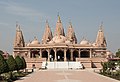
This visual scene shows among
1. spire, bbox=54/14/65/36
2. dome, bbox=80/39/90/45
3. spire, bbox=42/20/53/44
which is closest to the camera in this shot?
dome, bbox=80/39/90/45

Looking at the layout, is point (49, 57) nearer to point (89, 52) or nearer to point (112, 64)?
point (89, 52)

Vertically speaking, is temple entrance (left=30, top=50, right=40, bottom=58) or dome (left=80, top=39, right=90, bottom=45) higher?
dome (left=80, top=39, right=90, bottom=45)

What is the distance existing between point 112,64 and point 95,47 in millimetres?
38700

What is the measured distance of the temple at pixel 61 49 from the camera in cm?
7100

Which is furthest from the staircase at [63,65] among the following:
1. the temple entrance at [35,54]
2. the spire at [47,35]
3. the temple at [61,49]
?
the spire at [47,35]

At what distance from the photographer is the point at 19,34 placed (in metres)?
90.2

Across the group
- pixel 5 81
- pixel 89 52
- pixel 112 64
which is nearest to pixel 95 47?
pixel 89 52

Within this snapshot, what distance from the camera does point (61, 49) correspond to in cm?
7444

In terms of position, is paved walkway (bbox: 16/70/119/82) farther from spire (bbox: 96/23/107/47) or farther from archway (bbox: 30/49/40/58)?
spire (bbox: 96/23/107/47)

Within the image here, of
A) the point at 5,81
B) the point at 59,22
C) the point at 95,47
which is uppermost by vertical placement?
the point at 59,22

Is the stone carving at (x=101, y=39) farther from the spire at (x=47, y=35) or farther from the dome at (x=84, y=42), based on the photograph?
the spire at (x=47, y=35)

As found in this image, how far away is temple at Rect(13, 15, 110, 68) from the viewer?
71.0 m

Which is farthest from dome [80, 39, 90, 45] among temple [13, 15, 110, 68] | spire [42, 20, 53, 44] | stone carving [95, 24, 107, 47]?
spire [42, 20, 53, 44]

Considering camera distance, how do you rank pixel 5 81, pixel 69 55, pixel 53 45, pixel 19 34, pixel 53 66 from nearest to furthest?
pixel 5 81 → pixel 53 66 → pixel 53 45 → pixel 69 55 → pixel 19 34
